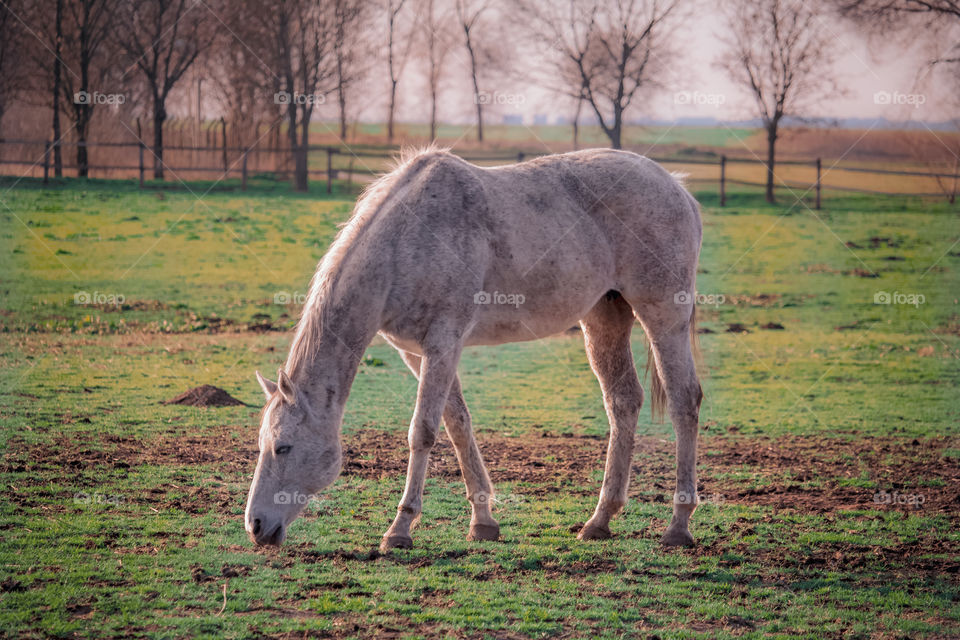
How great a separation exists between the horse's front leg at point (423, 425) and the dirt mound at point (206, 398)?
5369 millimetres

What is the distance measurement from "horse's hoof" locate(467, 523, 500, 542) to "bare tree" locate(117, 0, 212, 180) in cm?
2862

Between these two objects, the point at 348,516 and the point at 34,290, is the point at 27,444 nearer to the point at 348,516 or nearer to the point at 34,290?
the point at 348,516

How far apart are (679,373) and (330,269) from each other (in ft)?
8.99

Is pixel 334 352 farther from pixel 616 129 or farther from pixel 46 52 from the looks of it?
pixel 46 52

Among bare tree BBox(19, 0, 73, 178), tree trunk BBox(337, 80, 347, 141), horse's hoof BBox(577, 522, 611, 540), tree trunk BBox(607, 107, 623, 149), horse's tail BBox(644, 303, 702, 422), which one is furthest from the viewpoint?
tree trunk BBox(337, 80, 347, 141)

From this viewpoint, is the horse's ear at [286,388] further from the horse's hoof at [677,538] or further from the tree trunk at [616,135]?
the tree trunk at [616,135]

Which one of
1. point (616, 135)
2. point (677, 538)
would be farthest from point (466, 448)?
point (616, 135)

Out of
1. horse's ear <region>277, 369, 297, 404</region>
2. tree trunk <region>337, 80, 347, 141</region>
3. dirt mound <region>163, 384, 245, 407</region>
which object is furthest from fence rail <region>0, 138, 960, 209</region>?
horse's ear <region>277, 369, 297, 404</region>

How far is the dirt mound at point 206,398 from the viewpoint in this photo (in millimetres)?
10758

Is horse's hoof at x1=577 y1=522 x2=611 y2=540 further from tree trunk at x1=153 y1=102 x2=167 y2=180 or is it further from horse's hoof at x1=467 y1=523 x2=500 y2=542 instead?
tree trunk at x1=153 y1=102 x2=167 y2=180

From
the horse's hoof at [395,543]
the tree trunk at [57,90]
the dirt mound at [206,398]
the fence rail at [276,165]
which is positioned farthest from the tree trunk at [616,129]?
the horse's hoof at [395,543]

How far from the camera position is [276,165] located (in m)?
34.2

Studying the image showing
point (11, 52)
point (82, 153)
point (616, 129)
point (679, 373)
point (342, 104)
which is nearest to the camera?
point (679, 373)

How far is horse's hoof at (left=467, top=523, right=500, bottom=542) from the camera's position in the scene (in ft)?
20.9
